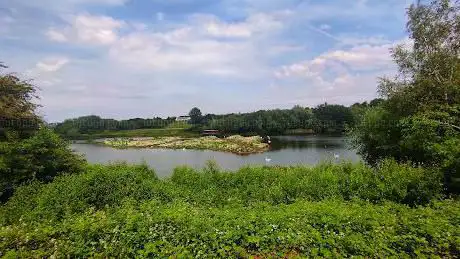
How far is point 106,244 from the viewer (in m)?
6.16

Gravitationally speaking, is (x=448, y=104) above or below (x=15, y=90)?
below

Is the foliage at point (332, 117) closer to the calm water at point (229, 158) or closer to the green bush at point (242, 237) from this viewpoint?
the calm water at point (229, 158)

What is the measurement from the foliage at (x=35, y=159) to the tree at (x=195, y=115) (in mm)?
115693

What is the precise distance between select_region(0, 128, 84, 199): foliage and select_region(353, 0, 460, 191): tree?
1583 centimetres

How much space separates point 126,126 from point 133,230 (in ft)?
387

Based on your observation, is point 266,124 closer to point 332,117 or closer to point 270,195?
point 332,117

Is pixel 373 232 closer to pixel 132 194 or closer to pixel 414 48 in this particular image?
pixel 132 194

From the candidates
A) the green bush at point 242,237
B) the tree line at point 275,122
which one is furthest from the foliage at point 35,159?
the tree line at point 275,122

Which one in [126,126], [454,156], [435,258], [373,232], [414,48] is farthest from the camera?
[126,126]

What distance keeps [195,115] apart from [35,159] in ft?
398

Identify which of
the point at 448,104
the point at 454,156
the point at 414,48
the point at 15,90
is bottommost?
the point at 454,156

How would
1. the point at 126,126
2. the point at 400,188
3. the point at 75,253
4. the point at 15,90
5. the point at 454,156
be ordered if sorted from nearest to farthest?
the point at 75,253, the point at 400,188, the point at 454,156, the point at 15,90, the point at 126,126

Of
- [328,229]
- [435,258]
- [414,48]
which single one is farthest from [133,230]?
[414,48]

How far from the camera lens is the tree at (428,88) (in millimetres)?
15352
